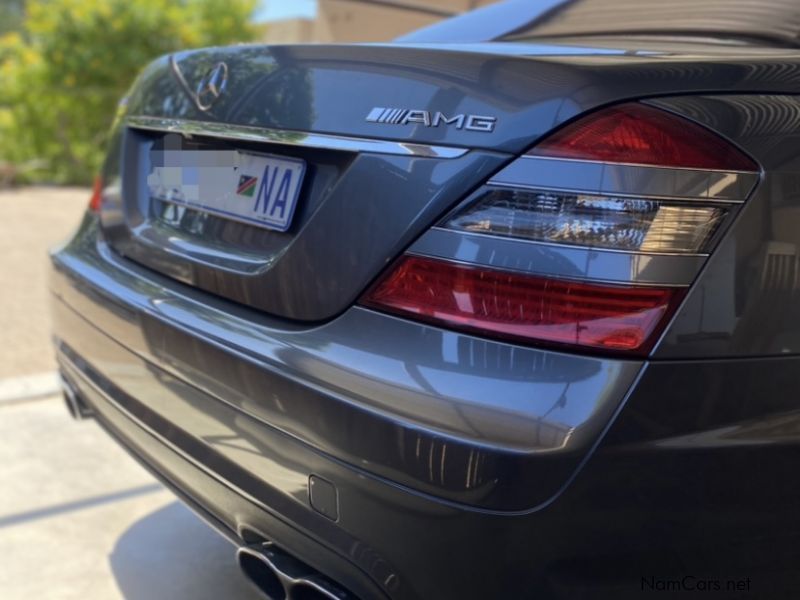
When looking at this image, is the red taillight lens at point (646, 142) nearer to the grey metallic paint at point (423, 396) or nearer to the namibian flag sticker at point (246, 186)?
the grey metallic paint at point (423, 396)

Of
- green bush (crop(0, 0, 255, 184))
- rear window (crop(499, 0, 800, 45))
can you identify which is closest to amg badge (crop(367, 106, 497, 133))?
rear window (crop(499, 0, 800, 45))

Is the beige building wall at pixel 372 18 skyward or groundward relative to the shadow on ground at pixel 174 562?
skyward

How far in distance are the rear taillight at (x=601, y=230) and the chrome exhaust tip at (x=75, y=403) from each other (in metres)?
1.42

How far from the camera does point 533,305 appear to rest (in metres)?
1.28

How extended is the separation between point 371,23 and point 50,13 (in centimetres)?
823

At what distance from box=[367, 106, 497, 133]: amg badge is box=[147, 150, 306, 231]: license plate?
0.21m

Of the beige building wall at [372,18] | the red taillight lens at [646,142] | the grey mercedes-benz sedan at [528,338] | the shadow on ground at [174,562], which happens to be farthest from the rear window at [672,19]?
the beige building wall at [372,18]

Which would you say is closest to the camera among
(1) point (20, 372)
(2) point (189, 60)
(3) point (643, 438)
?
(3) point (643, 438)

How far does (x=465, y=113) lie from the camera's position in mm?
1376

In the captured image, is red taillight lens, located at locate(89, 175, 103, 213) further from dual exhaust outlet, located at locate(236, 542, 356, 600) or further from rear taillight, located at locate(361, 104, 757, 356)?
rear taillight, located at locate(361, 104, 757, 356)

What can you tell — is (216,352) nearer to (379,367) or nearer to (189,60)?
(379,367)

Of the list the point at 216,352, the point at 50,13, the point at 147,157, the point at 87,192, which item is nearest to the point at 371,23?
the point at 147,157

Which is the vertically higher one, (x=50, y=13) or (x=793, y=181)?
(x=50, y=13)

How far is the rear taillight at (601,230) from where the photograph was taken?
1.24m
